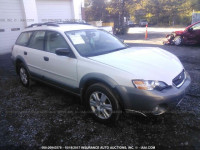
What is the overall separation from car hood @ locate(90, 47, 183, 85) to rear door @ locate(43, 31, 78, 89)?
499 millimetres

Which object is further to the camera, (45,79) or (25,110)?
(45,79)

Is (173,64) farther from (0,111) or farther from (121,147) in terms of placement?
(0,111)

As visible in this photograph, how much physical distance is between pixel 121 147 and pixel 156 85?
39.3 inches

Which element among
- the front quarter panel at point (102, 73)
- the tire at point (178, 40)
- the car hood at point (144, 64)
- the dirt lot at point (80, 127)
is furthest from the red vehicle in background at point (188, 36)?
the front quarter panel at point (102, 73)

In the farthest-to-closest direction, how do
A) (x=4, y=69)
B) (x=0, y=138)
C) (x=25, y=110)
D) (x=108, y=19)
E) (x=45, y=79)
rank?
(x=108, y=19)
(x=4, y=69)
(x=45, y=79)
(x=25, y=110)
(x=0, y=138)

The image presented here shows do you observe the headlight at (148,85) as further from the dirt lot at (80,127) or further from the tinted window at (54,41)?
the tinted window at (54,41)

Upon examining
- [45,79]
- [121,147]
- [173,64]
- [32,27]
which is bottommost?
[121,147]

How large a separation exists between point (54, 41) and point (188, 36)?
8.51 m

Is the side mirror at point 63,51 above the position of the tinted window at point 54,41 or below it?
below

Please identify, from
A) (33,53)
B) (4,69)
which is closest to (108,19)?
(4,69)

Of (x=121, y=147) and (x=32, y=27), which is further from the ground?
(x=32, y=27)

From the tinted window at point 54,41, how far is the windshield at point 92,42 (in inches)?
6.8

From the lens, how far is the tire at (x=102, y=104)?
269 cm

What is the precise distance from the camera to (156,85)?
2.47 m
